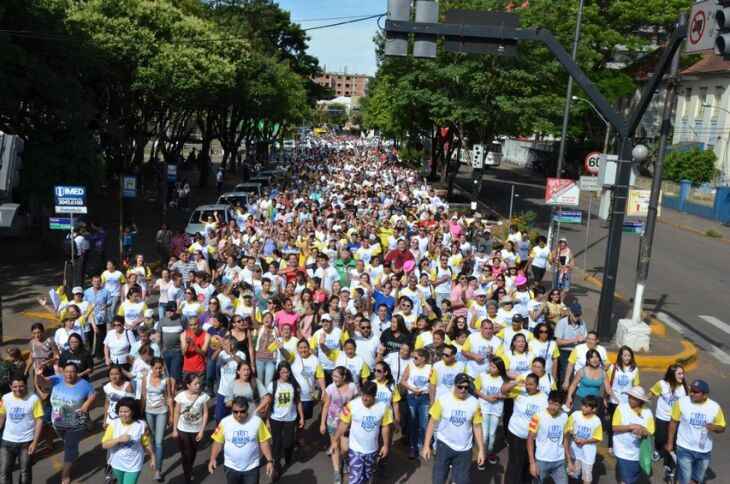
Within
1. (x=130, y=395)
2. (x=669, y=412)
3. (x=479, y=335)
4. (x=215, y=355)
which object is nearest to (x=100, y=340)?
(x=215, y=355)

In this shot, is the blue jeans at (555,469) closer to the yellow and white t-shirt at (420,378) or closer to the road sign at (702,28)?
the yellow and white t-shirt at (420,378)

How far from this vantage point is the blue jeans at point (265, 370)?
841cm

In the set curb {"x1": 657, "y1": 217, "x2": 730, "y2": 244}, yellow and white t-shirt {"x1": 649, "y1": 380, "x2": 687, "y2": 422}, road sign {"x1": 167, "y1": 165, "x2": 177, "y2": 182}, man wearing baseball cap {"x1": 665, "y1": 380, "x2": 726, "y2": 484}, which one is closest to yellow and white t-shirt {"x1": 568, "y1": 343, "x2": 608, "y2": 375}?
yellow and white t-shirt {"x1": 649, "y1": 380, "x2": 687, "y2": 422}

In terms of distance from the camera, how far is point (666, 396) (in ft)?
24.4

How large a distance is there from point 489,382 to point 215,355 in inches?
139

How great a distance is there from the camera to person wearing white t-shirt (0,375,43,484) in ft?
21.8

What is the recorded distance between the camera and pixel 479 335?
8.48 m

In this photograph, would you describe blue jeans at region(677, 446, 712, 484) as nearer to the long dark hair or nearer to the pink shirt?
the long dark hair

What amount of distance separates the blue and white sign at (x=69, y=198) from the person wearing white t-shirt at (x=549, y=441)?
35.3ft

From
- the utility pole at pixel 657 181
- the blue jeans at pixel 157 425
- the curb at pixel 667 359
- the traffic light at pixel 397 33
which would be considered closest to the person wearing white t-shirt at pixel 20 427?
the blue jeans at pixel 157 425

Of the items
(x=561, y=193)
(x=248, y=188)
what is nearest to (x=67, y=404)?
(x=561, y=193)

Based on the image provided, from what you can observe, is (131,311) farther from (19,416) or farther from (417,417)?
(417,417)

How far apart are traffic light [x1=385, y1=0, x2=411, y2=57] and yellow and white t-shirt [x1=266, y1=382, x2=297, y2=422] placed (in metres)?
4.50

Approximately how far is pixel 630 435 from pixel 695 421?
76 centimetres
